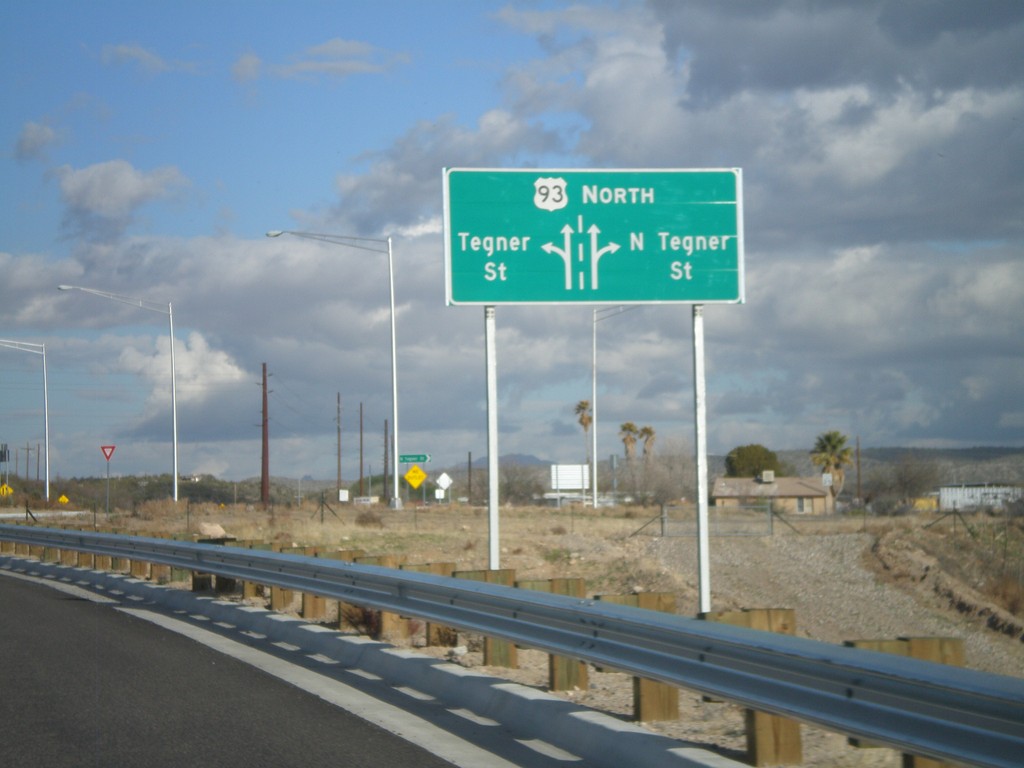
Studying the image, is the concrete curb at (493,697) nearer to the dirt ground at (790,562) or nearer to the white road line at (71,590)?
the white road line at (71,590)

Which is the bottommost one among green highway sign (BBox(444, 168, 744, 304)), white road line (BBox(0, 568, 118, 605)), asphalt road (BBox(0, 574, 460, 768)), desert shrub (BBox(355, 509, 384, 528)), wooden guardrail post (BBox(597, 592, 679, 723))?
desert shrub (BBox(355, 509, 384, 528))

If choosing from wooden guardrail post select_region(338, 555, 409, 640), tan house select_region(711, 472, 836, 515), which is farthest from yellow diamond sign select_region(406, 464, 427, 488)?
tan house select_region(711, 472, 836, 515)

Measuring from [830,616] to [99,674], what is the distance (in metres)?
27.5

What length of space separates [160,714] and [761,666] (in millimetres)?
4690

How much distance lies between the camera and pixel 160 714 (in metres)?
8.76

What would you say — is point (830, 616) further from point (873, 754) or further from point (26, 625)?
point (873, 754)

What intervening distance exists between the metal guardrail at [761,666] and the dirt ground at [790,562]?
14.7 m

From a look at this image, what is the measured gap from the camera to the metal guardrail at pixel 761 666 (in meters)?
4.73

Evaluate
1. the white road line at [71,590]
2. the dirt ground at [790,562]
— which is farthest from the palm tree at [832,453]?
the white road line at [71,590]

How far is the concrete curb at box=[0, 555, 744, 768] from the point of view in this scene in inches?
265

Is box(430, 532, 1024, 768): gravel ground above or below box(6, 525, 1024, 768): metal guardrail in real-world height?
below

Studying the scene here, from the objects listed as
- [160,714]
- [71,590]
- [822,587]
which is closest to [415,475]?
[822,587]

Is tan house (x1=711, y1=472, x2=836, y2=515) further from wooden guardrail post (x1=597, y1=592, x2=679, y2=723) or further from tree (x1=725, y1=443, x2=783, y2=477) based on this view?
wooden guardrail post (x1=597, y1=592, x2=679, y2=723)

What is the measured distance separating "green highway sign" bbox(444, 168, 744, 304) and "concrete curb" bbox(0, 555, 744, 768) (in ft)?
15.9
